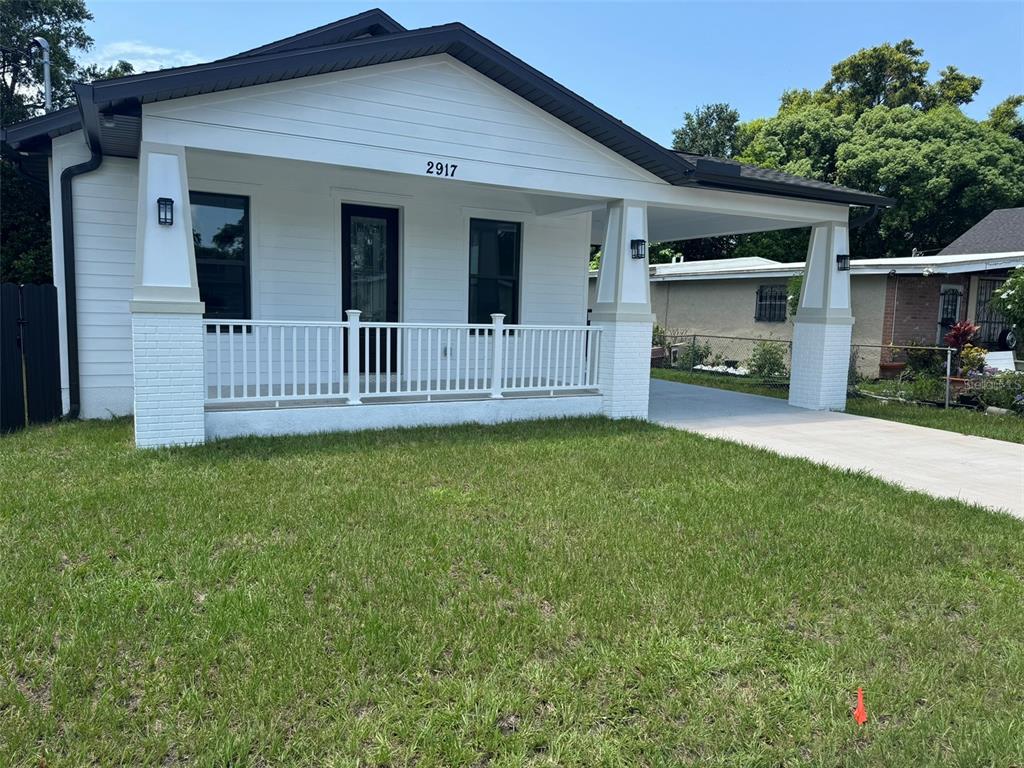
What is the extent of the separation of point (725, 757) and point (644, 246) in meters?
6.86

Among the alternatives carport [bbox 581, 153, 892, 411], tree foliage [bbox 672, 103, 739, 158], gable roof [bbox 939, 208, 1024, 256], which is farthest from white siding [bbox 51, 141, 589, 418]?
tree foliage [bbox 672, 103, 739, 158]

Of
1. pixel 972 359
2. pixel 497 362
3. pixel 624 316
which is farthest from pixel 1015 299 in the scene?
pixel 497 362

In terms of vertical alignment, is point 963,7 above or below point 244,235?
above

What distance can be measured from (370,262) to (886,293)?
12.1 meters

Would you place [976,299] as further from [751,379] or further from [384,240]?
[384,240]

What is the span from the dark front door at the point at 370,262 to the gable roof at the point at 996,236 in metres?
16.1

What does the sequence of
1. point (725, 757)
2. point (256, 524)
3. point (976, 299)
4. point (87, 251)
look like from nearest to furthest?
point (725, 757)
point (256, 524)
point (87, 251)
point (976, 299)

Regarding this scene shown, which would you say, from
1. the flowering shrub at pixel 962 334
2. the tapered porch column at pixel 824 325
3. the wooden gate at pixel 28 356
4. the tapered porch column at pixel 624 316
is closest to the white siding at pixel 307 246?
the wooden gate at pixel 28 356

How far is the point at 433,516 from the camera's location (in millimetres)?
4660

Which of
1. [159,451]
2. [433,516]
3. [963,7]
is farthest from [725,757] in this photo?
[963,7]

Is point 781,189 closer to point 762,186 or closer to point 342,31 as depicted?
point 762,186

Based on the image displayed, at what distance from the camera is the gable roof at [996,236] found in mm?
17969

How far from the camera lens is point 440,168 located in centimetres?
731

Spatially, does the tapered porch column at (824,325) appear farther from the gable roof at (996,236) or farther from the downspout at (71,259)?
the gable roof at (996,236)
